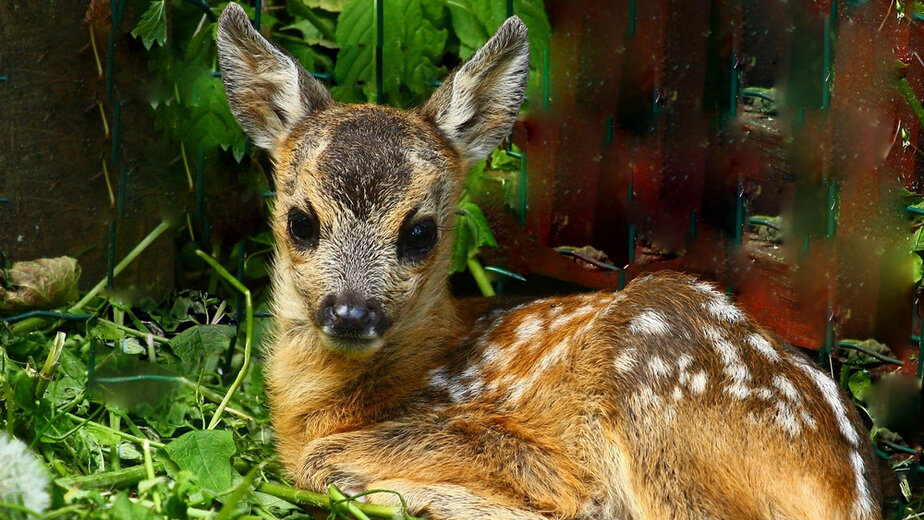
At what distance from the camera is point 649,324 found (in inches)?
182

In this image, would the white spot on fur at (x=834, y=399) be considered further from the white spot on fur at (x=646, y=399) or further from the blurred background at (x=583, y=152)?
the white spot on fur at (x=646, y=399)

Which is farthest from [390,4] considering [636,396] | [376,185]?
[636,396]

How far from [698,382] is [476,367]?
1140 mm

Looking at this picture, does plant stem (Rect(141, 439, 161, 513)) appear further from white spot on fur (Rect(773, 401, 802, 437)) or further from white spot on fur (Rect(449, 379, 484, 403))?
white spot on fur (Rect(773, 401, 802, 437))

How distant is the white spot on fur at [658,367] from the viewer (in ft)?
14.6

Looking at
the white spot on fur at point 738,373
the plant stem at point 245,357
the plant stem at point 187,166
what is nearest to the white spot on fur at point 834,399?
the white spot on fur at point 738,373

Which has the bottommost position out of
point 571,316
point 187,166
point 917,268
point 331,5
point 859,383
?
point 859,383

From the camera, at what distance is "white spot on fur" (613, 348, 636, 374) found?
4.51 meters

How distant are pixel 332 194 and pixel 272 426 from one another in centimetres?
138

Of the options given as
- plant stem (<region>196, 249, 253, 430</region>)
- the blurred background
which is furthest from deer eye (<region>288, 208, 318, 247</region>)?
the blurred background

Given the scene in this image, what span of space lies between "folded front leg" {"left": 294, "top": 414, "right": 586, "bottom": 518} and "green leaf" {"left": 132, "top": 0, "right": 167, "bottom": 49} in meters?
2.66

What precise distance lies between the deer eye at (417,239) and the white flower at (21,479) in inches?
68.4

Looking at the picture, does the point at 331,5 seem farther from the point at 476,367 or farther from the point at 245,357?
the point at 476,367

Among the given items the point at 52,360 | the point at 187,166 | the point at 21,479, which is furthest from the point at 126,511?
the point at 187,166
